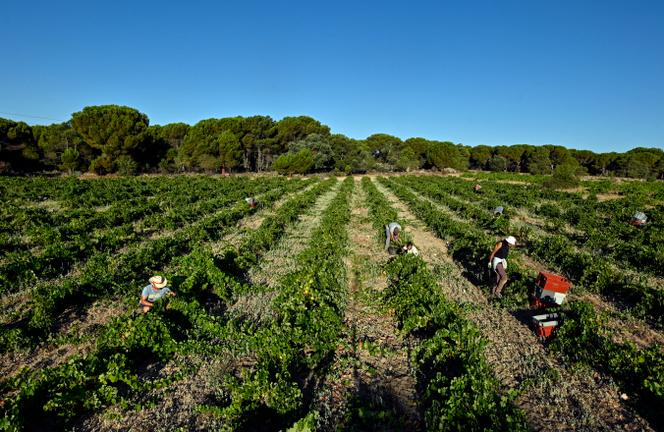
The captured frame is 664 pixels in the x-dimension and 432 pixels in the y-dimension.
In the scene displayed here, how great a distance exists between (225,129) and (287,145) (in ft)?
39.2

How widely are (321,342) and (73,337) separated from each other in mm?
4517

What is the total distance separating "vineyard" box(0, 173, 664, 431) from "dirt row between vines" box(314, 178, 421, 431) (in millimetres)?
32

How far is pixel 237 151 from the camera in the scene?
194 feet

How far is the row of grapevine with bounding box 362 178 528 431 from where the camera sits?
428 cm

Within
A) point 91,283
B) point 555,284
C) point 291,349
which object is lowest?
point 291,349

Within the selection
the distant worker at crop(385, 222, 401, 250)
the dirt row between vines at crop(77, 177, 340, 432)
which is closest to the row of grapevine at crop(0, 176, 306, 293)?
the dirt row between vines at crop(77, 177, 340, 432)

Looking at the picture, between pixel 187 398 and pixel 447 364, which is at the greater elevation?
pixel 447 364

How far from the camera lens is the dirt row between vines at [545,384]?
474 cm

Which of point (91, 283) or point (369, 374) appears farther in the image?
point (91, 283)

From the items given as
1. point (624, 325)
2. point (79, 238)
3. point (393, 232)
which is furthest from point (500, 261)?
point (79, 238)

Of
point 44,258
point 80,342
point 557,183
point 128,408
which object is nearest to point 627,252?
point 128,408

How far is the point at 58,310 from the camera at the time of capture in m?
7.58

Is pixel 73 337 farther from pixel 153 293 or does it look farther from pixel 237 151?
pixel 237 151

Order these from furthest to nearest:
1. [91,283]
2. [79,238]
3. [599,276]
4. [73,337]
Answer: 1. [79,238]
2. [599,276]
3. [91,283]
4. [73,337]
